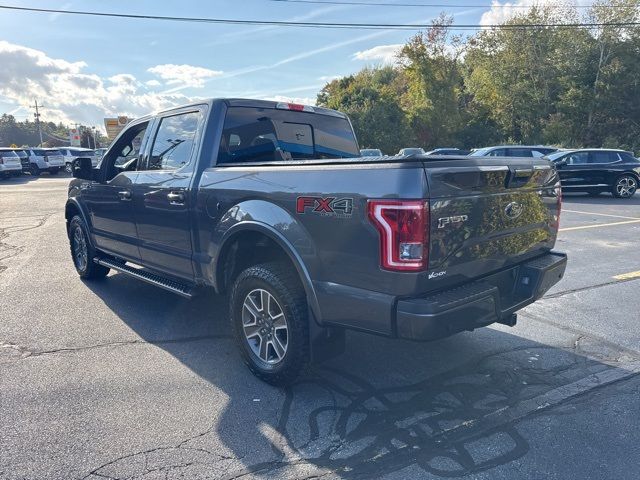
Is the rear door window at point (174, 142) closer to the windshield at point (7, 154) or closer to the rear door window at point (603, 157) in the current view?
the rear door window at point (603, 157)

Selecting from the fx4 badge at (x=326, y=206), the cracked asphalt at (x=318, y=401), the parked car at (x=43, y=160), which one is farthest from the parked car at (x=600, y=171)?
the parked car at (x=43, y=160)

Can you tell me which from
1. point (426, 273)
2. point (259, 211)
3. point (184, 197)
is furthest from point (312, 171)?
point (184, 197)

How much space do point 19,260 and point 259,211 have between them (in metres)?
6.16

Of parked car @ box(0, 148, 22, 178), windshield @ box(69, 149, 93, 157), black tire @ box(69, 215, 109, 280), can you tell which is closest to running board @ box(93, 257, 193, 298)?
black tire @ box(69, 215, 109, 280)

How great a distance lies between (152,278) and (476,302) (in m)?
3.20

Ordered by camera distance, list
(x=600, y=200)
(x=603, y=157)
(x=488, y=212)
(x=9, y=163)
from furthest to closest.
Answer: (x=9, y=163) → (x=603, y=157) → (x=600, y=200) → (x=488, y=212)

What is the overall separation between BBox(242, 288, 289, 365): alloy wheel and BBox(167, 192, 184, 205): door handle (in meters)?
1.09

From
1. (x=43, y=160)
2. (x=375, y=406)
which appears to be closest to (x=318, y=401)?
(x=375, y=406)

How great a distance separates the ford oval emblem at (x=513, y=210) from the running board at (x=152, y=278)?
2642 mm

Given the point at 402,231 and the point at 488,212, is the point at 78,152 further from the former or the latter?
the point at 402,231

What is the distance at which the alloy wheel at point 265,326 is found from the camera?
3602 mm

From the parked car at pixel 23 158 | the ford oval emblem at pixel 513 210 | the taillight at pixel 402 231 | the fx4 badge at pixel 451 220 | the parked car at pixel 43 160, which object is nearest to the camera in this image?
the taillight at pixel 402 231

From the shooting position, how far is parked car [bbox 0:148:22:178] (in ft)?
86.6

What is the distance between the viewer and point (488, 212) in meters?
3.16
